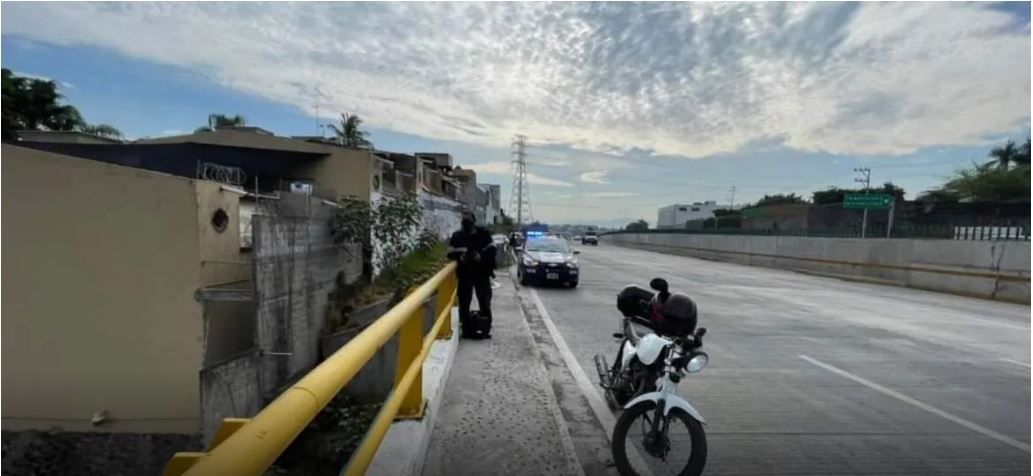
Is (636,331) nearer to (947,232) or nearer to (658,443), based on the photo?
(658,443)

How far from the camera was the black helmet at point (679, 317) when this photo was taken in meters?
3.98

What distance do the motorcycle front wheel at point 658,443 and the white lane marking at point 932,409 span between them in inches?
110

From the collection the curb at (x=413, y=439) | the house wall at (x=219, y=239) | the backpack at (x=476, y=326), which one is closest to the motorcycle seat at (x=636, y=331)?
the curb at (x=413, y=439)

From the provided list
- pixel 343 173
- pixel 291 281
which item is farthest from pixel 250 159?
pixel 291 281

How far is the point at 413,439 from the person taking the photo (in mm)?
3355

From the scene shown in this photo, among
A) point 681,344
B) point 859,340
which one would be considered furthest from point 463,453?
point 859,340

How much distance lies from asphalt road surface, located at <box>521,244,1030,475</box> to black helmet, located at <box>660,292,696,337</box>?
943mm

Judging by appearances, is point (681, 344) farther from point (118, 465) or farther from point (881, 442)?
point (118, 465)

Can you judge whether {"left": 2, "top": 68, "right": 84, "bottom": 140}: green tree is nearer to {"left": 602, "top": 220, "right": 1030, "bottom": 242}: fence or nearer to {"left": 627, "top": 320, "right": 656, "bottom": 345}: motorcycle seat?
{"left": 627, "top": 320, "right": 656, "bottom": 345}: motorcycle seat

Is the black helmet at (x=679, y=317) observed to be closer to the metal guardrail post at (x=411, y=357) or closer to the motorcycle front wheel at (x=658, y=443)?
the motorcycle front wheel at (x=658, y=443)

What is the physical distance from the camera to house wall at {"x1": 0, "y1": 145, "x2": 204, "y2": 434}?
288 inches

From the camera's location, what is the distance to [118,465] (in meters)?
7.81

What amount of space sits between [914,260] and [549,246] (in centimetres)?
1483

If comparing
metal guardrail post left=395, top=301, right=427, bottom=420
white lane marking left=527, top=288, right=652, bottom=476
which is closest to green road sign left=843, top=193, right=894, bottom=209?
white lane marking left=527, top=288, right=652, bottom=476
